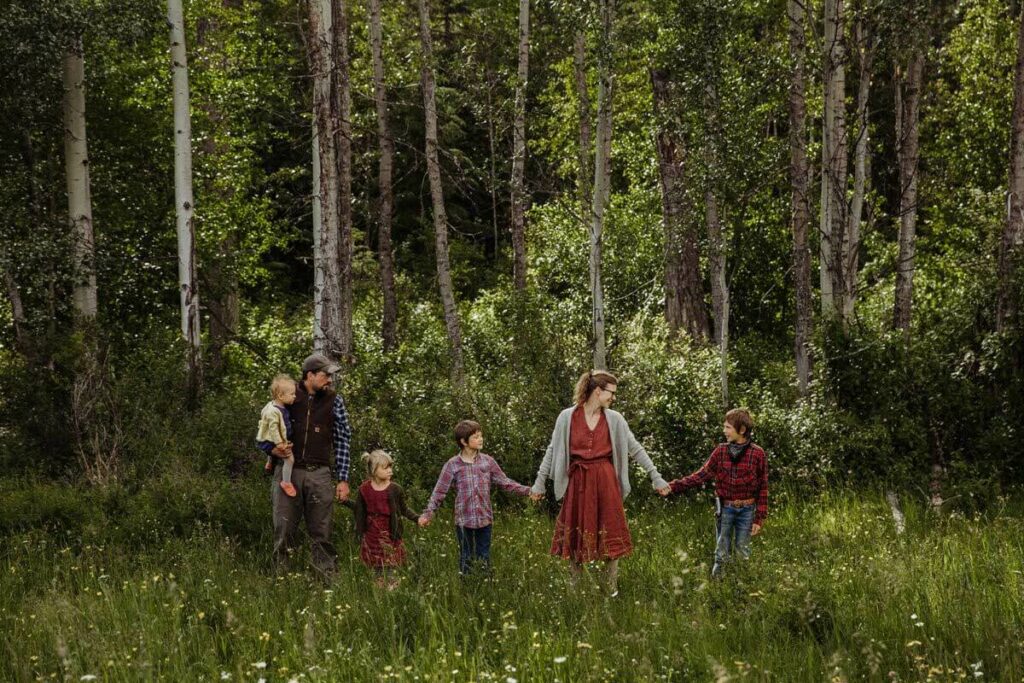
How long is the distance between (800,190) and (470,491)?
384 inches

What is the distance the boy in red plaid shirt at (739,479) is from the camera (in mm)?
8164

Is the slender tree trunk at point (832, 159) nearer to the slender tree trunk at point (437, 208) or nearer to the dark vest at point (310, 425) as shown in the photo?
the slender tree trunk at point (437, 208)

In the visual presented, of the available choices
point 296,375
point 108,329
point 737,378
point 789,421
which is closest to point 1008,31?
point 737,378

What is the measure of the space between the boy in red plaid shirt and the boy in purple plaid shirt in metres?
1.51

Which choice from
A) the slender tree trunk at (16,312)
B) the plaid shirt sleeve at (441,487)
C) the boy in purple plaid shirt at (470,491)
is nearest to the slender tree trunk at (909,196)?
the boy in purple plaid shirt at (470,491)

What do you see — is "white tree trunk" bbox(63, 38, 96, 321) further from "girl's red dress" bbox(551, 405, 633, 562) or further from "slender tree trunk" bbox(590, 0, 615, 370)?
"girl's red dress" bbox(551, 405, 633, 562)

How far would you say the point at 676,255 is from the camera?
2108 cm

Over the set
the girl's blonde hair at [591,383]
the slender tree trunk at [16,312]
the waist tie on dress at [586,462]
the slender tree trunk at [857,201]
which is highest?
the slender tree trunk at [857,201]

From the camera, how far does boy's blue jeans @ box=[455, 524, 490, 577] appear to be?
8148 millimetres

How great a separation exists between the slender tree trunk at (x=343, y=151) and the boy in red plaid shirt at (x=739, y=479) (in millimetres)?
7381

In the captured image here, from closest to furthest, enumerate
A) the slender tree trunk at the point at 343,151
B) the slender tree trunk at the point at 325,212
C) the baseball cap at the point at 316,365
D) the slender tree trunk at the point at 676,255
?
the baseball cap at the point at 316,365 < the slender tree trunk at the point at 325,212 < the slender tree trunk at the point at 343,151 < the slender tree trunk at the point at 676,255

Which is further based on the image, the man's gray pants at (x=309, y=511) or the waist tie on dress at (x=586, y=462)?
the man's gray pants at (x=309, y=511)

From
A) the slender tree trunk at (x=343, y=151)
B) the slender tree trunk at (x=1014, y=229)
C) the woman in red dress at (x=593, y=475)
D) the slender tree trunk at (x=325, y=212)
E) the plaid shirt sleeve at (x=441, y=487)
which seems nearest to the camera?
the woman in red dress at (x=593, y=475)

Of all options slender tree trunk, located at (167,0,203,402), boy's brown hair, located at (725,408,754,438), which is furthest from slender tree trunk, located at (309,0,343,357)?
boy's brown hair, located at (725,408,754,438)
